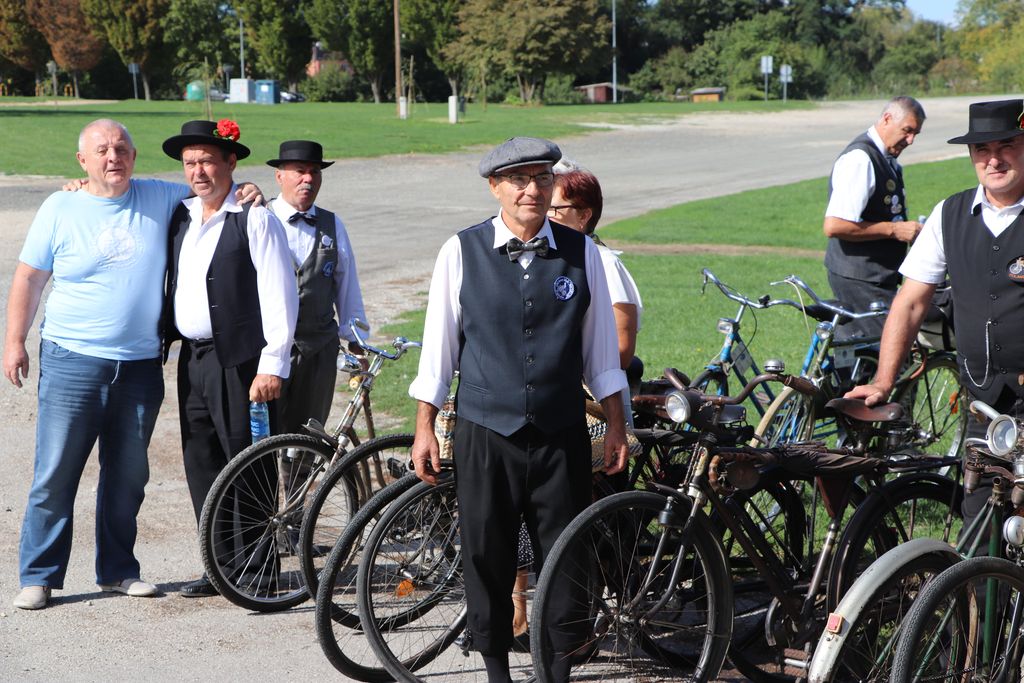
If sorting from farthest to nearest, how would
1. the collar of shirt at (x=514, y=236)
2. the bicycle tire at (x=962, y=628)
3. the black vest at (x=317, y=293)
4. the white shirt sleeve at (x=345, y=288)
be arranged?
the white shirt sleeve at (x=345, y=288)
the black vest at (x=317, y=293)
the collar of shirt at (x=514, y=236)
the bicycle tire at (x=962, y=628)

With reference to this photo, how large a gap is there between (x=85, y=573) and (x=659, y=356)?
5556 mm

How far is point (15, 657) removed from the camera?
195 inches

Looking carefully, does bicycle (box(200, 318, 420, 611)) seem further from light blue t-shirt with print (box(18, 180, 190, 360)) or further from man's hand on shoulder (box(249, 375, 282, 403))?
light blue t-shirt with print (box(18, 180, 190, 360))

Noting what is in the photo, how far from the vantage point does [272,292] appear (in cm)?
559

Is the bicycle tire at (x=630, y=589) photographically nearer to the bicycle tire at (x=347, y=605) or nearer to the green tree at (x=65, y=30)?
the bicycle tire at (x=347, y=605)

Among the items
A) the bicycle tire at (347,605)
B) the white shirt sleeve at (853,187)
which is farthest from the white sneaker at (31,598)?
the white shirt sleeve at (853,187)

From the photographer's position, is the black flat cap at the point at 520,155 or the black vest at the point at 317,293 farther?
the black vest at the point at 317,293

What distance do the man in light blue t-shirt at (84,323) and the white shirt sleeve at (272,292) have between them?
1.45ft

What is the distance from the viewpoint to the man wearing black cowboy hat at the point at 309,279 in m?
6.10

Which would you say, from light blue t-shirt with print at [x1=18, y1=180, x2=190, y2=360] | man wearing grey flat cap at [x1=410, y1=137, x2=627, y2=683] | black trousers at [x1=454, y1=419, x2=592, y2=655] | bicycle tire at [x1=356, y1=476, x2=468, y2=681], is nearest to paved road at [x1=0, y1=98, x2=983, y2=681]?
bicycle tire at [x1=356, y1=476, x2=468, y2=681]

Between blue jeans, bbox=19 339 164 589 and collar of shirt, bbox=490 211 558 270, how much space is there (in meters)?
2.22

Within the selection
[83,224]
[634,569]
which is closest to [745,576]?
[634,569]

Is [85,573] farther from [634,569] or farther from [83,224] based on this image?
[634,569]

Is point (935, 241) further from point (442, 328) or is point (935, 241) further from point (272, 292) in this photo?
point (272, 292)
